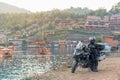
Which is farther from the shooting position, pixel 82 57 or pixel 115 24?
pixel 115 24

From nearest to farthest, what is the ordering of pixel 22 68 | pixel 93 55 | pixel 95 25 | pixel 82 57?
1. pixel 82 57
2. pixel 93 55
3. pixel 22 68
4. pixel 95 25

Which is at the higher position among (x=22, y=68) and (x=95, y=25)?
(x=95, y=25)

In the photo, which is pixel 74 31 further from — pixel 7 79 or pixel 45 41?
pixel 7 79

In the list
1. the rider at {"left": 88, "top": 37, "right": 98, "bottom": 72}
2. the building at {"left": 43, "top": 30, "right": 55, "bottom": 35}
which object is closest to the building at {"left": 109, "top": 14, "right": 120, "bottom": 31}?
the building at {"left": 43, "top": 30, "right": 55, "bottom": 35}

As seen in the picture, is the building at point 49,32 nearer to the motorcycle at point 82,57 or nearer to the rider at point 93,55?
the rider at point 93,55

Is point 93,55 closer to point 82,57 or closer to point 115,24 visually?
point 82,57

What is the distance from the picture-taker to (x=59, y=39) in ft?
345

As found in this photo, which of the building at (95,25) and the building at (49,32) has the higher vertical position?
the building at (95,25)

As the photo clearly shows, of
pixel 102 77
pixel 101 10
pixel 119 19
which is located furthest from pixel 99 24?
pixel 102 77

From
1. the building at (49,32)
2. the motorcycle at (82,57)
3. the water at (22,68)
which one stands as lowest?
the water at (22,68)

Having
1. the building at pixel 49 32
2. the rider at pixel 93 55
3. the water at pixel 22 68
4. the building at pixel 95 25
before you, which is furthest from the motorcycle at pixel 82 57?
the building at pixel 49 32

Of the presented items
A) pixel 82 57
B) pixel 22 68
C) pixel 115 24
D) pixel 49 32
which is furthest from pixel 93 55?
pixel 49 32

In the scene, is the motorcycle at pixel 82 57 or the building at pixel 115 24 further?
the building at pixel 115 24

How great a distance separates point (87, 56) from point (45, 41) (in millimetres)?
92168
